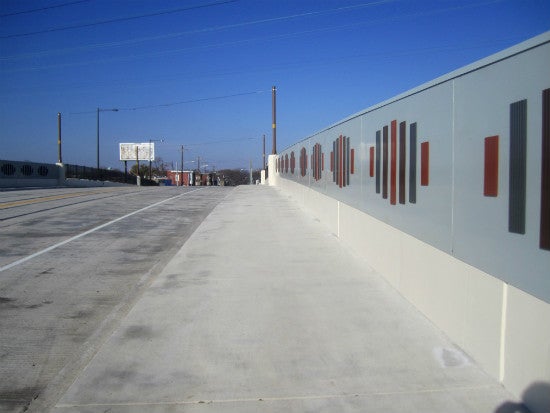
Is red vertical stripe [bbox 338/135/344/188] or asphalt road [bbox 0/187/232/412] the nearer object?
asphalt road [bbox 0/187/232/412]

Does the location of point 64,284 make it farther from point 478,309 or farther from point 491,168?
point 491,168

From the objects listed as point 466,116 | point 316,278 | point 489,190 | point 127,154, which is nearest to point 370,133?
point 316,278

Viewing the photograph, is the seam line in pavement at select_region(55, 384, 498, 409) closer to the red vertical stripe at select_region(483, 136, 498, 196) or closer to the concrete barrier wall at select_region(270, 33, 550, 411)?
the concrete barrier wall at select_region(270, 33, 550, 411)

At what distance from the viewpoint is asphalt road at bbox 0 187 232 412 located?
199 inches

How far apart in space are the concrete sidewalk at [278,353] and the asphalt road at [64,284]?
32cm

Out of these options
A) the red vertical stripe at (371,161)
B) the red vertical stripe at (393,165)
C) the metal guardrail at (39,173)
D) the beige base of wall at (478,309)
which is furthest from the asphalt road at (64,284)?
the metal guardrail at (39,173)

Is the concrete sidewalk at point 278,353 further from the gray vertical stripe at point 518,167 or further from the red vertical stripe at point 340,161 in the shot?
the red vertical stripe at point 340,161

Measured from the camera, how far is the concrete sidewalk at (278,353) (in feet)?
14.1

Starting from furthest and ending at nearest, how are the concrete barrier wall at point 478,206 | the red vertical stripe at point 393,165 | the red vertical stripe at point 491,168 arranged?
the red vertical stripe at point 393,165 < the red vertical stripe at point 491,168 < the concrete barrier wall at point 478,206

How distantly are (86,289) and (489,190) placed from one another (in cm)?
583

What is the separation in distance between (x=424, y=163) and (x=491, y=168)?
5.25ft

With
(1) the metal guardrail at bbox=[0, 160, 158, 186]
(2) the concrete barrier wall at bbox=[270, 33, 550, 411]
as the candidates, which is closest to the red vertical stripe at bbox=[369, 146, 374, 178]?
(2) the concrete barrier wall at bbox=[270, 33, 550, 411]

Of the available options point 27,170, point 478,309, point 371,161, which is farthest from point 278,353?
point 27,170

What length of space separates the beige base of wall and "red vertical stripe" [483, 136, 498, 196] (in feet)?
2.17
